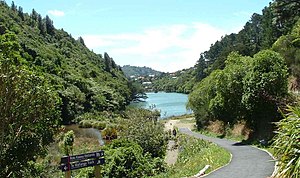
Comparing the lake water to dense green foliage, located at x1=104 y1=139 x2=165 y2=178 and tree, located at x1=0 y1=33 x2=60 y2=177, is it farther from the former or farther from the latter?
tree, located at x1=0 y1=33 x2=60 y2=177

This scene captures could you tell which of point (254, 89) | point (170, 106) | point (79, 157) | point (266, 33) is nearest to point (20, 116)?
point (79, 157)

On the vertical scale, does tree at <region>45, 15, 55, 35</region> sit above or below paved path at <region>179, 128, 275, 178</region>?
above

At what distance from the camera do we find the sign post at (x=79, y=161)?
1205cm

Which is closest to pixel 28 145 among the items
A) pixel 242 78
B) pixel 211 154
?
pixel 211 154

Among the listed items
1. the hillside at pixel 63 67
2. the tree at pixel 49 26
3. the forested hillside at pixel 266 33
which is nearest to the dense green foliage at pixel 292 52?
the forested hillside at pixel 266 33

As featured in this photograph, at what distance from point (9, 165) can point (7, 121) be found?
2741mm

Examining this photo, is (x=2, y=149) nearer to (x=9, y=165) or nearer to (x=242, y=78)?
(x=9, y=165)

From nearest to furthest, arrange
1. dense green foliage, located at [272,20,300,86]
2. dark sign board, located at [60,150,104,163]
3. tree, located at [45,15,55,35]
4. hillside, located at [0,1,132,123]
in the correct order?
dark sign board, located at [60,150,104,163], dense green foliage, located at [272,20,300,86], hillside, located at [0,1,132,123], tree, located at [45,15,55,35]

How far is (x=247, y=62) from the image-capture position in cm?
2994

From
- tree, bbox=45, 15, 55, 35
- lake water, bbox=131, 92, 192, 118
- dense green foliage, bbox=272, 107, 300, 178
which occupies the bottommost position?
lake water, bbox=131, 92, 192, 118

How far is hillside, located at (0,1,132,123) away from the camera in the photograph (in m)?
77.4

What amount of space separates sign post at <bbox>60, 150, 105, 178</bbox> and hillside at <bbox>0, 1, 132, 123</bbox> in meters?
23.0

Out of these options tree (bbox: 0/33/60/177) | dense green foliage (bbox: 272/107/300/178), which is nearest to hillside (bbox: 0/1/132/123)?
tree (bbox: 0/33/60/177)

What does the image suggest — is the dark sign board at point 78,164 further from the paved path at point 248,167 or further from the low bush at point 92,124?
the low bush at point 92,124
